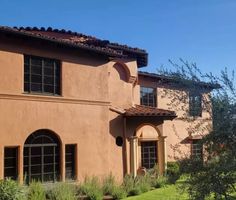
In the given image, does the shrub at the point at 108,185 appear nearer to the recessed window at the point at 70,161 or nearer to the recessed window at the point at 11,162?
the recessed window at the point at 70,161

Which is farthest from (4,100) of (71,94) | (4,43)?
(71,94)

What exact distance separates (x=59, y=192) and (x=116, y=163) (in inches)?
219

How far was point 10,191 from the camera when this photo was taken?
13703 mm

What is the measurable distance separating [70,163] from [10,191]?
14.8 feet

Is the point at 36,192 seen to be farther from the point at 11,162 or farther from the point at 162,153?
the point at 162,153

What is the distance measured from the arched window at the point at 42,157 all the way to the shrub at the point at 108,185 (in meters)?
2.17

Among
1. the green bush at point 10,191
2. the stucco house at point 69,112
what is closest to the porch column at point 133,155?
the stucco house at point 69,112

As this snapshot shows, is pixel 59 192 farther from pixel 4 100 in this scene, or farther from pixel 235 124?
pixel 235 124

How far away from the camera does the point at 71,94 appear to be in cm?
1811

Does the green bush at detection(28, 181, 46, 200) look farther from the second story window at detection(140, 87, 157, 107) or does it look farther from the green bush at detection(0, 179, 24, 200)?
the second story window at detection(140, 87, 157, 107)

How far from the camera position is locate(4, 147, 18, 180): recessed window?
616 inches

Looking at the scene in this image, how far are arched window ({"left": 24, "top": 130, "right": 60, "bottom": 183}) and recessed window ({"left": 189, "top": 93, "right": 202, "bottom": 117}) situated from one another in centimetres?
1033

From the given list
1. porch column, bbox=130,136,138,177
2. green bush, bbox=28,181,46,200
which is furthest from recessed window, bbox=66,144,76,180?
porch column, bbox=130,136,138,177

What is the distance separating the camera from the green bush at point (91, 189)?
16.2m
